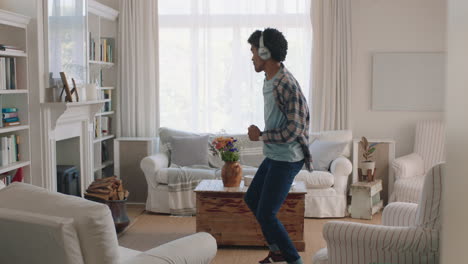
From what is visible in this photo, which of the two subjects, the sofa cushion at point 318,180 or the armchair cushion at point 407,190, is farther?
the sofa cushion at point 318,180

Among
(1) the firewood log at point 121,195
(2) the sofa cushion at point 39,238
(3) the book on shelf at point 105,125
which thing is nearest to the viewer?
(2) the sofa cushion at point 39,238

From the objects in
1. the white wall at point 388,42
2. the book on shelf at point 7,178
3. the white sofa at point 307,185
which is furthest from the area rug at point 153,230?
the white wall at point 388,42

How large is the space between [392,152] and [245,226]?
2312 mm

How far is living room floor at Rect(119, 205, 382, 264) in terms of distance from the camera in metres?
4.06

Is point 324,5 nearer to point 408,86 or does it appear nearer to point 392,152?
point 408,86

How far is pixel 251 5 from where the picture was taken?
616 centimetres

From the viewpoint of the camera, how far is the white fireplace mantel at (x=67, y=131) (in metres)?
4.46

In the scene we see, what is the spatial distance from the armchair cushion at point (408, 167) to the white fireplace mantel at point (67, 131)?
3.06m

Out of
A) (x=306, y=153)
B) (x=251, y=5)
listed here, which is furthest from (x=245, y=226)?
(x=251, y=5)

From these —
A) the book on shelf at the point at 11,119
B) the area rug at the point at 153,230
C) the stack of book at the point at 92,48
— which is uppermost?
the stack of book at the point at 92,48

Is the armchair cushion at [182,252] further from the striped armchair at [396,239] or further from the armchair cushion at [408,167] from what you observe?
the armchair cushion at [408,167]

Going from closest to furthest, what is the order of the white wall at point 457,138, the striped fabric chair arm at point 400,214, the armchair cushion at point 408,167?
the white wall at point 457,138, the striped fabric chair arm at point 400,214, the armchair cushion at point 408,167

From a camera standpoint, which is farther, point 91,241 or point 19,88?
point 19,88

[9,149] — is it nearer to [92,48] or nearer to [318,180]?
[92,48]
